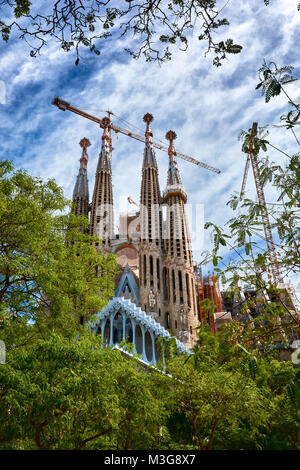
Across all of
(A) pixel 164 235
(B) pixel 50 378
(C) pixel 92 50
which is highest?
(A) pixel 164 235

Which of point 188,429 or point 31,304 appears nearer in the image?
point 31,304

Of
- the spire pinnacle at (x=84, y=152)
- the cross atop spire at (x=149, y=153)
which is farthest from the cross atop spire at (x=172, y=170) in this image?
the spire pinnacle at (x=84, y=152)

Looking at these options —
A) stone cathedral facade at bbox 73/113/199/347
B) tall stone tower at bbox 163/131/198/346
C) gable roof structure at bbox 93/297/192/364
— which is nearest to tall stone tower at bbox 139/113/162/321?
stone cathedral facade at bbox 73/113/199/347

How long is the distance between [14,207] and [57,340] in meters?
3.21

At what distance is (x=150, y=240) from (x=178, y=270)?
5066mm

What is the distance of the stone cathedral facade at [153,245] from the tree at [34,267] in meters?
28.0

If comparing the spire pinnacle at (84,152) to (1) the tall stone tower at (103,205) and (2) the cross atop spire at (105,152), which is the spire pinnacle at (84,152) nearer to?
(2) the cross atop spire at (105,152)

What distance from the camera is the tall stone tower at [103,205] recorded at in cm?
4738

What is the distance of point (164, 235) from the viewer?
150 feet

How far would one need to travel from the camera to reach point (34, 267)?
8.07m

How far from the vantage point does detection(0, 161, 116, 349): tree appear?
8.16 metres

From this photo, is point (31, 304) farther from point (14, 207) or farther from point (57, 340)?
point (14, 207)
